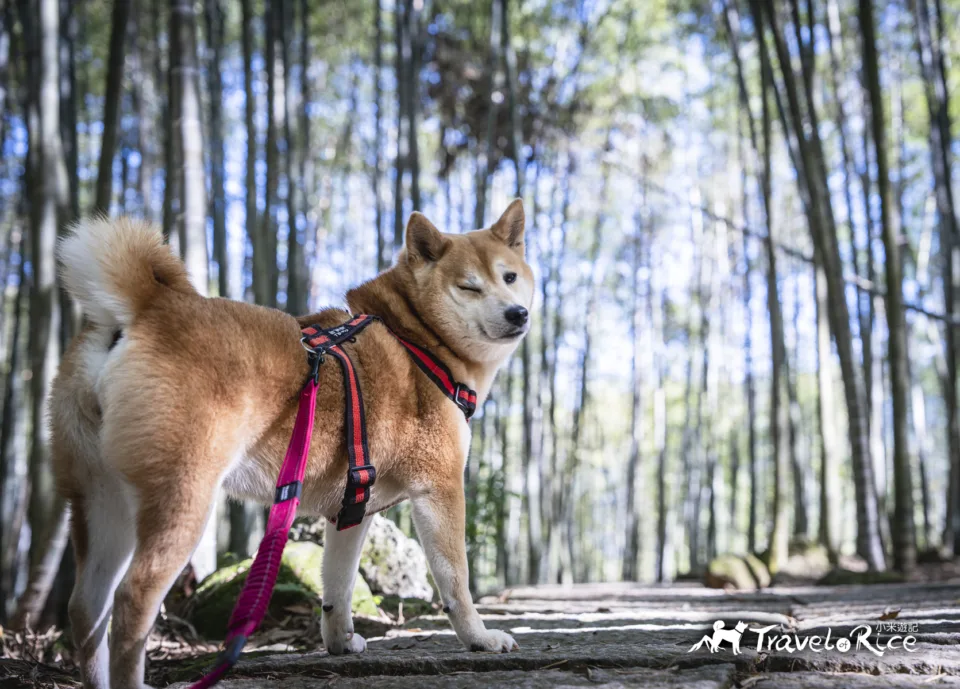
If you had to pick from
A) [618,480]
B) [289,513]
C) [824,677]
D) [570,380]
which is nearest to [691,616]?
[824,677]

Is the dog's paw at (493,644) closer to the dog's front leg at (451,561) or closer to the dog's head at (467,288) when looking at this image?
the dog's front leg at (451,561)

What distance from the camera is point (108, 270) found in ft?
6.20

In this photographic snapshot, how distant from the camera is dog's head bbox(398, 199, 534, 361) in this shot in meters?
2.60

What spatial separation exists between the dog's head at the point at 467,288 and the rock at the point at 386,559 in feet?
5.52

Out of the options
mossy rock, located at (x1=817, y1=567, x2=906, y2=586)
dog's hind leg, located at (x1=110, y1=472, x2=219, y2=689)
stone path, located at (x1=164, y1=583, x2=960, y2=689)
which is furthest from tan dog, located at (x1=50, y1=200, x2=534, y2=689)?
mossy rock, located at (x1=817, y1=567, x2=906, y2=586)

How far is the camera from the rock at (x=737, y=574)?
248 inches

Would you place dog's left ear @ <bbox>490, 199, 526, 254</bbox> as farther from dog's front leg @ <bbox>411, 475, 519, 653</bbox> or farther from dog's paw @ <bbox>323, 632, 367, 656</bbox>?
dog's paw @ <bbox>323, 632, 367, 656</bbox>

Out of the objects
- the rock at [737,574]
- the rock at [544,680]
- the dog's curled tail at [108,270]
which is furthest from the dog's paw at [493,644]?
the rock at [737,574]

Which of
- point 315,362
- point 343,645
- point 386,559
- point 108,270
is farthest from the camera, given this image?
point 386,559

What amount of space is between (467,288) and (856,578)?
507cm

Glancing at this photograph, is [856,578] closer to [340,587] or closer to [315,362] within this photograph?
[340,587]

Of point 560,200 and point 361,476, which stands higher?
point 560,200

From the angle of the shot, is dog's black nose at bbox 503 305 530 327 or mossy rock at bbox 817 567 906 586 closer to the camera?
dog's black nose at bbox 503 305 530 327

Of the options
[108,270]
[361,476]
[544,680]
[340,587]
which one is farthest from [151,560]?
[544,680]
